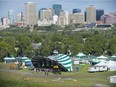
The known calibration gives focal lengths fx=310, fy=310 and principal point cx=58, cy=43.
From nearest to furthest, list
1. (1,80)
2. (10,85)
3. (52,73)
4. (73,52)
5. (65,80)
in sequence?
(1,80) → (10,85) → (65,80) → (52,73) → (73,52)

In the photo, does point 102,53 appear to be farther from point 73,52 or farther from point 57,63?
point 57,63

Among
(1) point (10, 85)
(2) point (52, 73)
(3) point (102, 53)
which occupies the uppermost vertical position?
(1) point (10, 85)

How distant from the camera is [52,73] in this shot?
3.54 meters

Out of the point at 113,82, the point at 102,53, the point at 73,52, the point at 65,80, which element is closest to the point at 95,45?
the point at 102,53

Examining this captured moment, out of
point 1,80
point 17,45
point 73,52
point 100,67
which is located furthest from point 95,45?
point 1,80

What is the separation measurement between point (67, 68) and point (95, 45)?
155 inches

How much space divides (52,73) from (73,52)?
3.51m

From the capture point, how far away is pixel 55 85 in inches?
111

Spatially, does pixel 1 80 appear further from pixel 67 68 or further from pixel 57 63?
pixel 67 68

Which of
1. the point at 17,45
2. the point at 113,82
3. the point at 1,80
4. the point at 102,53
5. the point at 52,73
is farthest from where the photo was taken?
the point at 102,53

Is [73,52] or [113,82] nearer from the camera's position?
[113,82]

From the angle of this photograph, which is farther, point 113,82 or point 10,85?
point 113,82

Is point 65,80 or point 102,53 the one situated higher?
point 65,80

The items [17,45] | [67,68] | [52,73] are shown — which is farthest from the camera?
[17,45]
